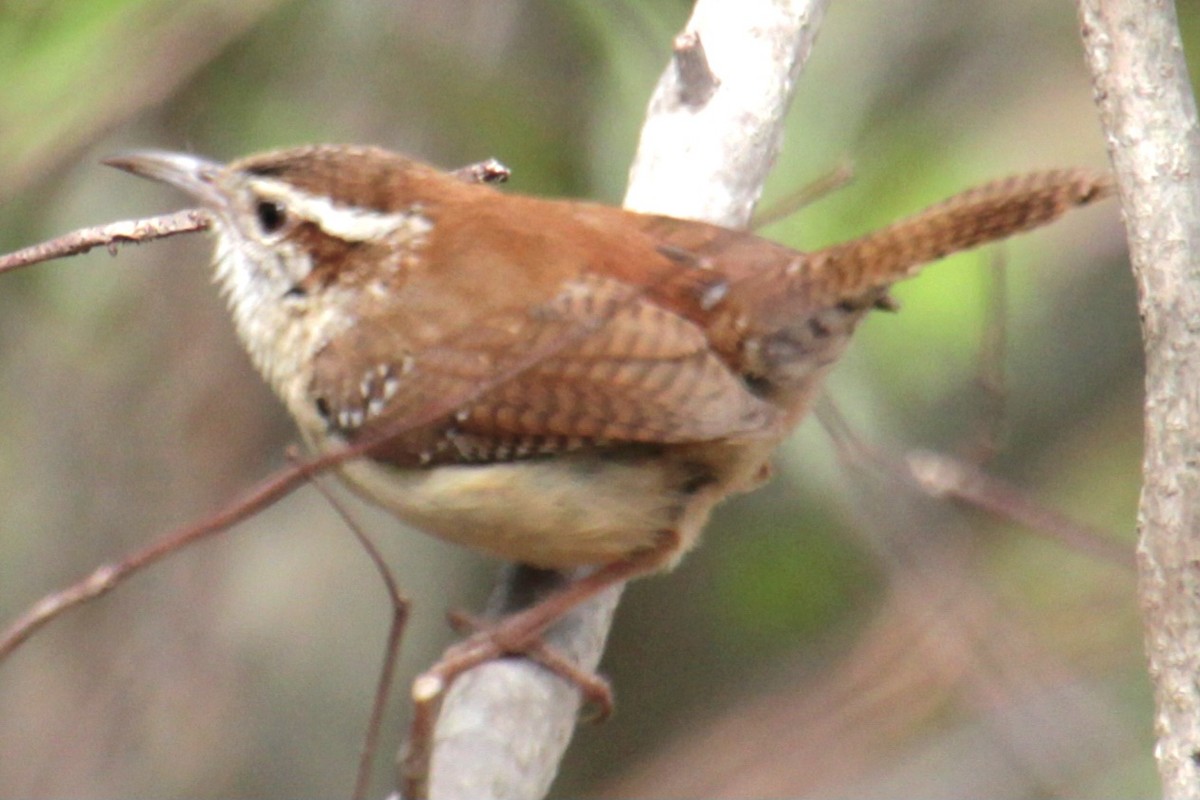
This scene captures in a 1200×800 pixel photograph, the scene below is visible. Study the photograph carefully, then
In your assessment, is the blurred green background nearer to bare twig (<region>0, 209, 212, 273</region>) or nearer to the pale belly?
the pale belly

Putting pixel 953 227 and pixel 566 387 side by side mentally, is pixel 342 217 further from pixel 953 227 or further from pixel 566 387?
pixel 953 227

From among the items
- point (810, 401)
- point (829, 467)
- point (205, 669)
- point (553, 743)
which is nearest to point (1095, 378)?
point (829, 467)

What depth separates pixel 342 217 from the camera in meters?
3.09

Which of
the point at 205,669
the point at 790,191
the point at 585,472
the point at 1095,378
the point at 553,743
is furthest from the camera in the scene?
the point at 1095,378

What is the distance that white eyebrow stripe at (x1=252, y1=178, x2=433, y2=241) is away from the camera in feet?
10.1

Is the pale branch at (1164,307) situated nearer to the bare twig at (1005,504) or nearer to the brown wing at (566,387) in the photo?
the bare twig at (1005,504)

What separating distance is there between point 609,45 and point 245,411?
4.90ft

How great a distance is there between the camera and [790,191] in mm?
4148

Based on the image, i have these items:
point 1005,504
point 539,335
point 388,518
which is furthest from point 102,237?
point 388,518

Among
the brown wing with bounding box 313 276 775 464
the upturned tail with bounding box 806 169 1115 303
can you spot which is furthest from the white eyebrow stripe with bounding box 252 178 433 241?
the upturned tail with bounding box 806 169 1115 303

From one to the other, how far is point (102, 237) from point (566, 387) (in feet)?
2.91

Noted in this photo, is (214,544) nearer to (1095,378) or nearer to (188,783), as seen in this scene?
(188,783)

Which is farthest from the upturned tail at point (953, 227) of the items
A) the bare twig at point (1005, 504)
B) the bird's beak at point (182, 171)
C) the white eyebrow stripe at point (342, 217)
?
the bird's beak at point (182, 171)

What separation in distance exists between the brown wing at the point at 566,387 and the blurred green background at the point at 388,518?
100 centimetres
